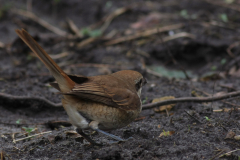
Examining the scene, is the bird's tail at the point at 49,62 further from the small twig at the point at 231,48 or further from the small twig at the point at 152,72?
the small twig at the point at 231,48

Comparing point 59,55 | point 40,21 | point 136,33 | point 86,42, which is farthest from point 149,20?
point 40,21

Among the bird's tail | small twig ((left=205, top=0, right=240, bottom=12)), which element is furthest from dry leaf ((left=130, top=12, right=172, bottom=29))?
the bird's tail

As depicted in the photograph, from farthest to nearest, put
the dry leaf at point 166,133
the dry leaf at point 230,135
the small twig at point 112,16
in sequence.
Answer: the small twig at point 112,16 < the dry leaf at point 166,133 < the dry leaf at point 230,135

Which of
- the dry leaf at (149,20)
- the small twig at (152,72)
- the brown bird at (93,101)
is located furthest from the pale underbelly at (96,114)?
the dry leaf at (149,20)

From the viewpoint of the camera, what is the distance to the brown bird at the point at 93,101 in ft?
10.5

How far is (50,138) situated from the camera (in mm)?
3592

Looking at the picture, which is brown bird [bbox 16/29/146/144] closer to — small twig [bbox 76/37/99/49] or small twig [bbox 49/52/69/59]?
small twig [bbox 49/52/69/59]

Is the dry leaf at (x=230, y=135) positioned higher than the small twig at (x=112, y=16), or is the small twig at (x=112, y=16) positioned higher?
the small twig at (x=112, y=16)

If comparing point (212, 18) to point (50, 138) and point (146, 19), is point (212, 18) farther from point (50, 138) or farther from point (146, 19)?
point (50, 138)

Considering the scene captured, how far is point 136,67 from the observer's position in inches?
242

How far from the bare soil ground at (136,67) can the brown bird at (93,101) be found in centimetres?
21

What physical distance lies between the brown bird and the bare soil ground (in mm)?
215

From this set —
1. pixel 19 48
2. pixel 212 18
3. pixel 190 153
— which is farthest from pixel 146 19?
pixel 190 153

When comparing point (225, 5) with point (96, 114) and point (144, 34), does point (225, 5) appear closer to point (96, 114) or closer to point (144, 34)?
point (144, 34)
